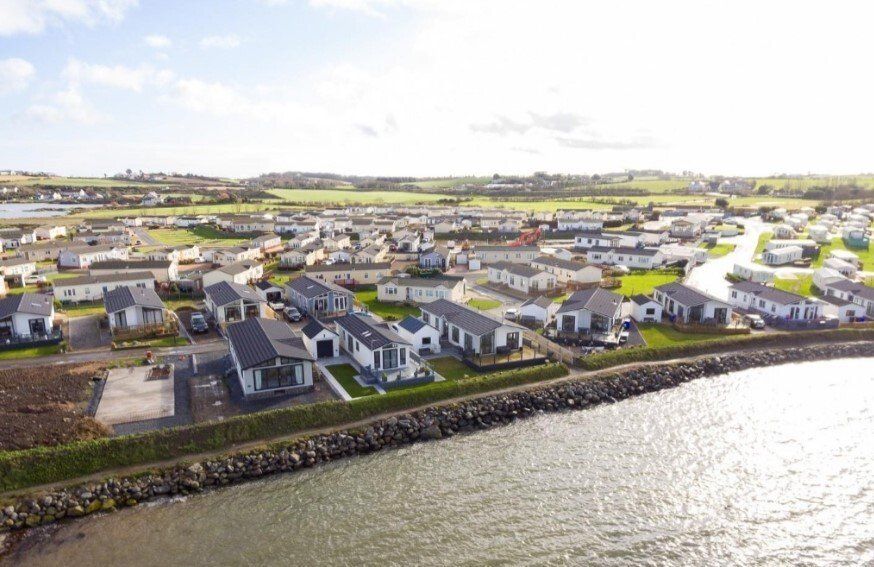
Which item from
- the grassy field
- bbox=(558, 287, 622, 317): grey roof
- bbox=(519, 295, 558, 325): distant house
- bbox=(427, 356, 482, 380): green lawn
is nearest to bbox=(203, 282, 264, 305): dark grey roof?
bbox=(427, 356, 482, 380): green lawn

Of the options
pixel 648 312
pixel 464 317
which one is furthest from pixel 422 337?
pixel 648 312

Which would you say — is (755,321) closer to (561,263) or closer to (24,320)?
(561,263)

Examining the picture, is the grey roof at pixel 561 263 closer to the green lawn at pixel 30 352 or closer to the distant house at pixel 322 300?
the distant house at pixel 322 300

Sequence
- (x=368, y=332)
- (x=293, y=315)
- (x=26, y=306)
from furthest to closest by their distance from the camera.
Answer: (x=293, y=315) < (x=26, y=306) < (x=368, y=332)

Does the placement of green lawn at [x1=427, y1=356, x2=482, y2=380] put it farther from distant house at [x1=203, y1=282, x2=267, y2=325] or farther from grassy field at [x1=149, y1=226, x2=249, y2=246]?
grassy field at [x1=149, y1=226, x2=249, y2=246]

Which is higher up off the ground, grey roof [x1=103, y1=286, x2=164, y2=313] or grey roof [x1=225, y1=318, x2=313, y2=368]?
grey roof [x1=103, y1=286, x2=164, y2=313]

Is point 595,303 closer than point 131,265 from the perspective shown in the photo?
Yes

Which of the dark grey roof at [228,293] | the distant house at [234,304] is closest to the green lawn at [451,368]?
the distant house at [234,304]
